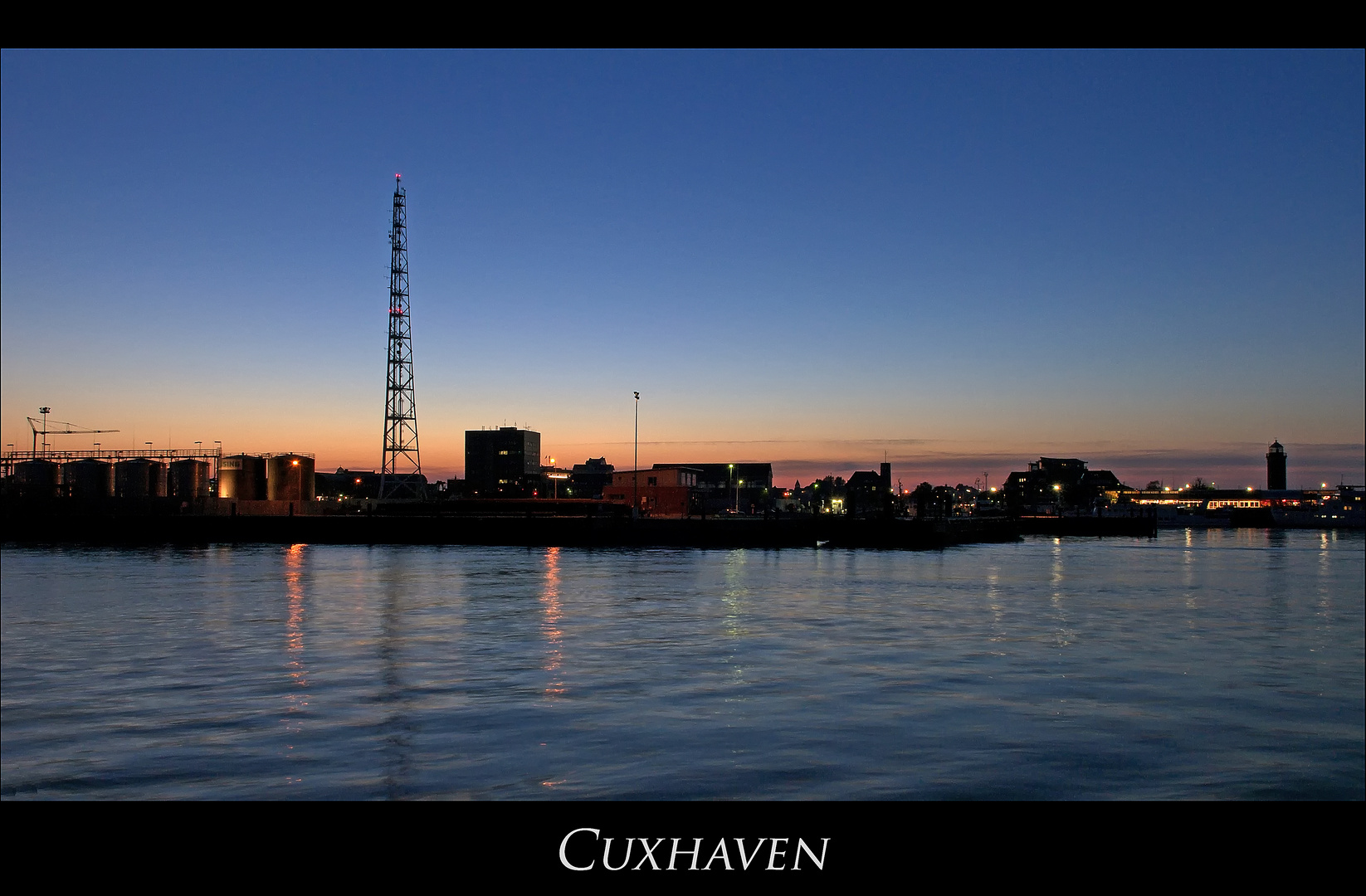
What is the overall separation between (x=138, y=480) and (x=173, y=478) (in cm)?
427

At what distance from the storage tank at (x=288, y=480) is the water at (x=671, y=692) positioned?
58813mm

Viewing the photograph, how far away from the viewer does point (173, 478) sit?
342 feet

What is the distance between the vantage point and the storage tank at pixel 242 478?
9681 cm

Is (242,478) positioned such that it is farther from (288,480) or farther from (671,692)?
(671,692)

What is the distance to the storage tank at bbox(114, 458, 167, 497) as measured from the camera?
100000 mm
